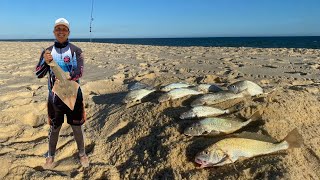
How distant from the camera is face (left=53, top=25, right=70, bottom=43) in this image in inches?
154

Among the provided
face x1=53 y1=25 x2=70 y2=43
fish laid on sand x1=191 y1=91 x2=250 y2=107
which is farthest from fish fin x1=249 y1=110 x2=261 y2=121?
face x1=53 y1=25 x2=70 y2=43

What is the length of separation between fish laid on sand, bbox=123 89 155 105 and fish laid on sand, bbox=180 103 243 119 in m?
1.52

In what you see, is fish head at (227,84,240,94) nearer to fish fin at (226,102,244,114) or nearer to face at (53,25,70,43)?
fish fin at (226,102,244,114)

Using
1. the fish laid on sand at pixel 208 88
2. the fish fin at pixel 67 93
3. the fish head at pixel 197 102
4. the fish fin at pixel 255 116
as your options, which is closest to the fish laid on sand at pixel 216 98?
the fish head at pixel 197 102

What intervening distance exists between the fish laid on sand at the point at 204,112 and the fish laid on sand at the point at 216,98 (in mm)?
375

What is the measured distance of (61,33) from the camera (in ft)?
13.0

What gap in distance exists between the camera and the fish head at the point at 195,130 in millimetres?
4145

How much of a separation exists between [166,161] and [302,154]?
5.31 feet

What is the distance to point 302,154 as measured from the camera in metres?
3.82

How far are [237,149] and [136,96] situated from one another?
9.14ft

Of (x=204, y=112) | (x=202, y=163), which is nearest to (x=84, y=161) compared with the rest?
(x=202, y=163)

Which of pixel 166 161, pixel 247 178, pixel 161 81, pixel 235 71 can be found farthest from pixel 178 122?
pixel 235 71

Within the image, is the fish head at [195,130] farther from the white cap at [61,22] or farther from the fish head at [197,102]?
the white cap at [61,22]

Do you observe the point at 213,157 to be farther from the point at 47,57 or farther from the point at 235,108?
the point at 47,57
